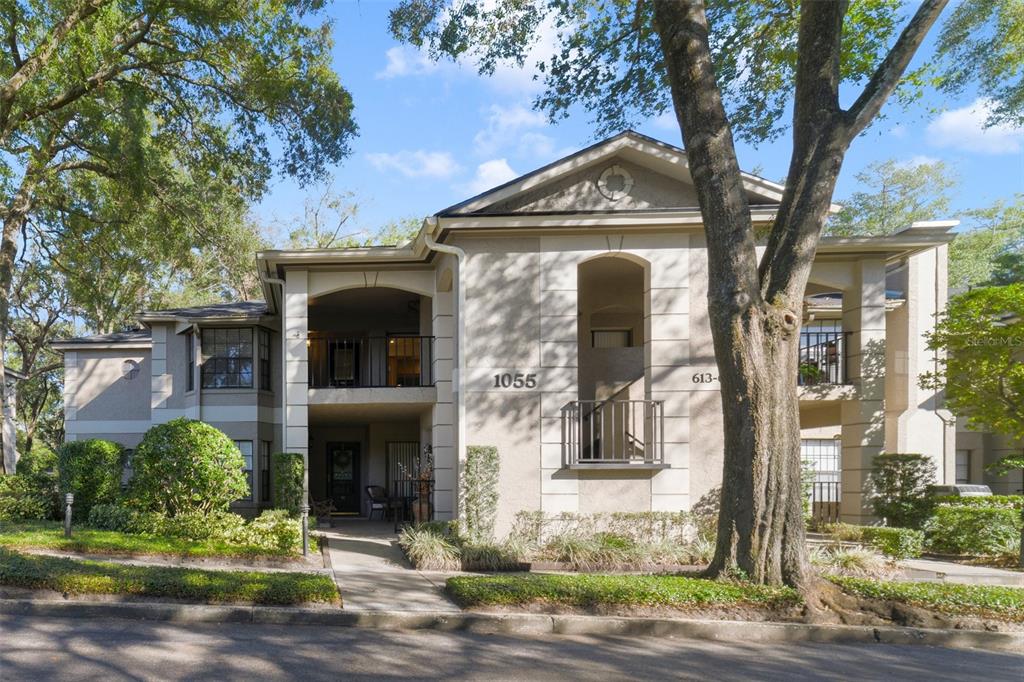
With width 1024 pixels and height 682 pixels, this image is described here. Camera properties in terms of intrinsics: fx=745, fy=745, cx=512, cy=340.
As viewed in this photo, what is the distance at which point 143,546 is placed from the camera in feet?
37.8

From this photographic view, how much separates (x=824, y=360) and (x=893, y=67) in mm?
9676

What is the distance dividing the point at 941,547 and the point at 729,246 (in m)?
9.02

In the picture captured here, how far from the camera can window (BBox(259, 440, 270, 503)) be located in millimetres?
19484

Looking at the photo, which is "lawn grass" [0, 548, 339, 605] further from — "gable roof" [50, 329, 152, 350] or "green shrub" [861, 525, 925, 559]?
"gable roof" [50, 329, 152, 350]

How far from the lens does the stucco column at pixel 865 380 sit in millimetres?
14992

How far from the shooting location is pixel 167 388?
65.8 feet

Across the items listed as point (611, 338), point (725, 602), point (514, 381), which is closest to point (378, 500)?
point (611, 338)

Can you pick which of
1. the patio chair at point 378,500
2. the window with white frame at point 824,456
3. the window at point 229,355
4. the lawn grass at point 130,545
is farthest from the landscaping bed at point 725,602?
the window at point 229,355

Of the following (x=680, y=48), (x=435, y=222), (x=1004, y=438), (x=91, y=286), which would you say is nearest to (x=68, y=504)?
(x=435, y=222)

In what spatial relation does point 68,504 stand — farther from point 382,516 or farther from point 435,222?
point 382,516

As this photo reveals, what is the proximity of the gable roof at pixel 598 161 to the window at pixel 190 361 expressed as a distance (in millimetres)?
9653

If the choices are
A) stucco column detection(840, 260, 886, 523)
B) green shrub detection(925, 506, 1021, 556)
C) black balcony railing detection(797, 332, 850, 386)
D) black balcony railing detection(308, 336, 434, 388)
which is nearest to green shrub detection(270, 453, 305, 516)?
black balcony railing detection(308, 336, 434, 388)

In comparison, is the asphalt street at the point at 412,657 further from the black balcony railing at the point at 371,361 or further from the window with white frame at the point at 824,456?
the window with white frame at the point at 824,456

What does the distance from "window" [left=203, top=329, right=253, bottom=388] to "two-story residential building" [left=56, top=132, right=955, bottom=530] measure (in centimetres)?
58
